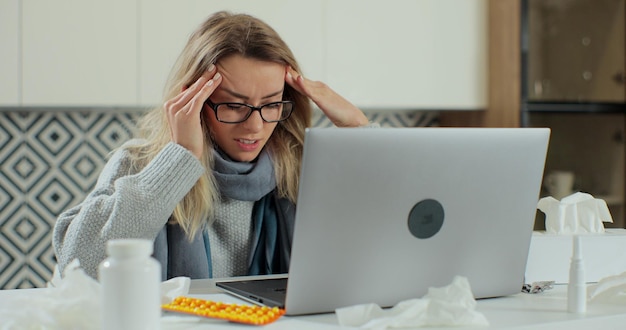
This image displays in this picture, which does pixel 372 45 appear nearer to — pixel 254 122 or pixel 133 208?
pixel 254 122

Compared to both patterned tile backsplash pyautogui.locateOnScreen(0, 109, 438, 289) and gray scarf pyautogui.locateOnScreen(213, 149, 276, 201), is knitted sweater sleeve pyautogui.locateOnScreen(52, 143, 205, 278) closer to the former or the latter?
gray scarf pyautogui.locateOnScreen(213, 149, 276, 201)

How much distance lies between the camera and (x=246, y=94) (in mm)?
1747

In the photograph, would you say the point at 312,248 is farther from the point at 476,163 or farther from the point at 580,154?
the point at 580,154

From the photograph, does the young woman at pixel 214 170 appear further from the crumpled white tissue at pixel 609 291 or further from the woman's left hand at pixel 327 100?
the crumpled white tissue at pixel 609 291

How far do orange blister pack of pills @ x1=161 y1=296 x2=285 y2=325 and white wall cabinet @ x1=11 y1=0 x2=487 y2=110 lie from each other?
151 centimetres

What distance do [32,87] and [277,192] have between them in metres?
1.03

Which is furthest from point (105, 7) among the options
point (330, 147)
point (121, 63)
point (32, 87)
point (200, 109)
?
point (330, 147)

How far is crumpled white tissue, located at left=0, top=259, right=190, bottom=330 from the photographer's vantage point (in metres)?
1.01

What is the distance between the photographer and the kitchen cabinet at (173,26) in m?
2.62

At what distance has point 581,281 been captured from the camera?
45.3 inches

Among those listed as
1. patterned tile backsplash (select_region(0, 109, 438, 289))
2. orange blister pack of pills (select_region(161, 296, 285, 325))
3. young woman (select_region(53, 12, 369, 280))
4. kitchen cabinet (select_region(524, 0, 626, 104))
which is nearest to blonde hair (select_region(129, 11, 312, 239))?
young woman (select_region(53, 12, 369, 280))

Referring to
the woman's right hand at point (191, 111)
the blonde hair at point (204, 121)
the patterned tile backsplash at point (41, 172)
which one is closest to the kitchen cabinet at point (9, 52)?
the patterned tile backsplash at point (41, 172)

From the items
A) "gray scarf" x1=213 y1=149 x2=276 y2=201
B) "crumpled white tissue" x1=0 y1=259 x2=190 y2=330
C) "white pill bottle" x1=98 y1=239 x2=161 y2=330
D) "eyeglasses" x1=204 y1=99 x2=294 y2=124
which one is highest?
"eyeglasses" x1=204 y1=99 x2=294 y2=124

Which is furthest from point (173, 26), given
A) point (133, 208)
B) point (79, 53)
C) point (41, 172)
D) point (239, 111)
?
point (133, 208)
